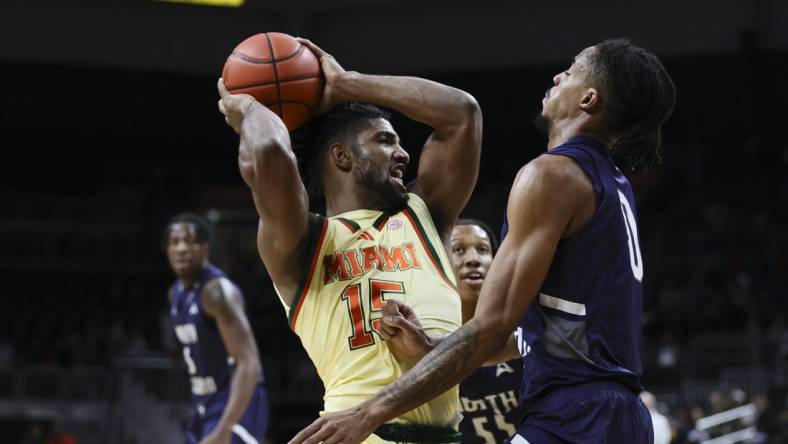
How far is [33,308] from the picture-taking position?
20016 mm

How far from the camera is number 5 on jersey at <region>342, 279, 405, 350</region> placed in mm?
3605

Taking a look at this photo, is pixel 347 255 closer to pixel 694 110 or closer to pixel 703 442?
pixel 703 442

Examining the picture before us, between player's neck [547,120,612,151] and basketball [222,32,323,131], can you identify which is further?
basketball [222,32,323,131]

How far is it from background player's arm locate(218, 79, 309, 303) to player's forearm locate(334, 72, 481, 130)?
1.13 ft

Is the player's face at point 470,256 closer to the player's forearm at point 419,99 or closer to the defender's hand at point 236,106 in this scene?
the player's forearm at point 419,99

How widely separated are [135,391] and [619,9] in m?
10.3

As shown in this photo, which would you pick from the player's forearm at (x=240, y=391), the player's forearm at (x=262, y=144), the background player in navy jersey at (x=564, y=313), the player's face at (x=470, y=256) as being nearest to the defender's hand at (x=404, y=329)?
the background player in navy jersey at (x=564, y=313)

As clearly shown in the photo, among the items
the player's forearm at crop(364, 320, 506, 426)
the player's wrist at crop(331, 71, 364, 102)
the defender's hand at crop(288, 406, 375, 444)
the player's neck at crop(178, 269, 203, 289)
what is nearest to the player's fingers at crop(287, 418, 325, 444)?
the defender's hand at crop(288, 406, 375, 444)

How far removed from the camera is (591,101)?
330 centimetres

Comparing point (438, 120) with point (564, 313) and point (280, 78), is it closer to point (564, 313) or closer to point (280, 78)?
point (280, 78)

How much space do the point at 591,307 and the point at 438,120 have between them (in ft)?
3.34

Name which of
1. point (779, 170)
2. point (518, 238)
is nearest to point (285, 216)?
point (518, 238)

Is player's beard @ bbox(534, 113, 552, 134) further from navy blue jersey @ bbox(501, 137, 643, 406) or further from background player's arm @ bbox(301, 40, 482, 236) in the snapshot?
background player's arm @ bbox(301, 40, 482, 236)

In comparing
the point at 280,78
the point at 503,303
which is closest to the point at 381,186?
the point at 280,78
